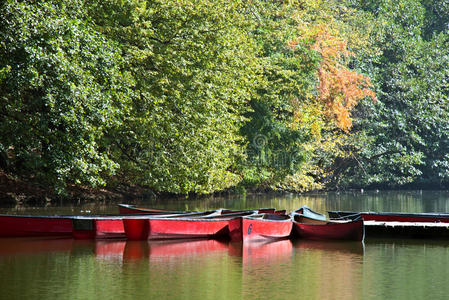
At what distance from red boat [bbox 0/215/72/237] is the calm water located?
0.39m

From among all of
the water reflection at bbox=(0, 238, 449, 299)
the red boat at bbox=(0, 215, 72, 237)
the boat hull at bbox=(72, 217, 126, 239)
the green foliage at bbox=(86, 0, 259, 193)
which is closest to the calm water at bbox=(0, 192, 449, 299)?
the water reflection at bbox=(0, 238, 449, 299)

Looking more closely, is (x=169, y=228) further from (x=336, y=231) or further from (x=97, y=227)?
(x=336, y=231)

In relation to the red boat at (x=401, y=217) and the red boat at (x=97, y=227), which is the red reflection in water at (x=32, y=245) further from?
the red boat at (x=401, y=217)

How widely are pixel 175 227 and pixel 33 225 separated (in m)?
3.93

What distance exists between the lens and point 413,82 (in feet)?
175

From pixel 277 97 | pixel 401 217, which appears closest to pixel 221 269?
pixel 401 217

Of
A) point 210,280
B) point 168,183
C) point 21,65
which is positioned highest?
point 21,65

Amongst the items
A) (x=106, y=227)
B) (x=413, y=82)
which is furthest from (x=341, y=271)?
(x=413, y=82)

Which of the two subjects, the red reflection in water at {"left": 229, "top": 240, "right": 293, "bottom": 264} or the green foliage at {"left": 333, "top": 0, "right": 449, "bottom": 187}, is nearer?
the red reflection in water at {"left": 229, "top": 240, "right": 293, "bottom": 264}

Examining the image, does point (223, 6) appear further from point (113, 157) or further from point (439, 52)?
point (439, 52)

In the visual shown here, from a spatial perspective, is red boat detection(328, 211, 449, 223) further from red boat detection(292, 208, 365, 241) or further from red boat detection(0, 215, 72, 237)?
red boat detection(0, 215, 72, 237)

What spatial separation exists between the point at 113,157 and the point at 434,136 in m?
32.0

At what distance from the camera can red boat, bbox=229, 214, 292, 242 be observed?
20.3 m

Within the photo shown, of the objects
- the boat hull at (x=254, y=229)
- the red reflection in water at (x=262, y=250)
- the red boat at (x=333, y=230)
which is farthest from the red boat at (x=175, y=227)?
the red boat at (x=333, y=230)
